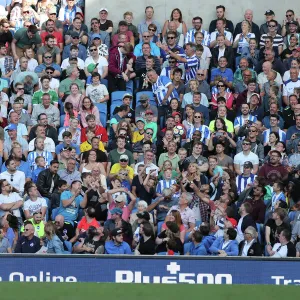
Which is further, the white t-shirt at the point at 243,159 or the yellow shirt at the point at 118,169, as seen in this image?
the white t-shirt at the point at 243,159

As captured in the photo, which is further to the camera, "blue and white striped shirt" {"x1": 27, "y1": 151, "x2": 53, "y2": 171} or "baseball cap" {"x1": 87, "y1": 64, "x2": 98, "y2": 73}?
"baseball cap" {"x1": 87, "y1": 64, "x2": 98, "y2": 73}

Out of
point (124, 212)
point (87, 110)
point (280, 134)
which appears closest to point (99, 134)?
point (87, 110)

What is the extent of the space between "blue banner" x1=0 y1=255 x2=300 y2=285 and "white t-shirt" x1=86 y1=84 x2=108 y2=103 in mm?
8745

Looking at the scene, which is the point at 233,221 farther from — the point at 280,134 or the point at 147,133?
the point at 280,134

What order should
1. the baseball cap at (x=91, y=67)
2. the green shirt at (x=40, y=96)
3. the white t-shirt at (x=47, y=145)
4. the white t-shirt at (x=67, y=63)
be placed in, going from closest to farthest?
the white t-shirt at (x=47, y=145), the green shirt at (x=40, y=96), the baseball cap at (x=91, y=67), the white t-shirt at (x=67, y=63)

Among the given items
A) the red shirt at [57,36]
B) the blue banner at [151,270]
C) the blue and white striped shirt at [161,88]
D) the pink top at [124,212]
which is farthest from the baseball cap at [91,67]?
the blue banner at [151,270]

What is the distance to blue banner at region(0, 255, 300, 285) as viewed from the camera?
17.2 metres

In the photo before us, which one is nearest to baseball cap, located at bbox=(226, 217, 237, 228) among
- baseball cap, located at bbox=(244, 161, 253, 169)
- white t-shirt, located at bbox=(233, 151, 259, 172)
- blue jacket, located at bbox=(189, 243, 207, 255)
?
blue jacket, located at bbox=(189, 243, 207, 255)

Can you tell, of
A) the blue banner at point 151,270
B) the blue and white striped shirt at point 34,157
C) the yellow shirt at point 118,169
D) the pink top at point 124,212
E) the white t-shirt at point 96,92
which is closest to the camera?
the blue banner at point 151,270

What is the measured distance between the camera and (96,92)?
25.8 meters

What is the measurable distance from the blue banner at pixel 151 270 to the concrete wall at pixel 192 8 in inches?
467

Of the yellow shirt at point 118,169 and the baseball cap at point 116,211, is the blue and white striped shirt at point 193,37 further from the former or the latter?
the baseball cap at point 116,211

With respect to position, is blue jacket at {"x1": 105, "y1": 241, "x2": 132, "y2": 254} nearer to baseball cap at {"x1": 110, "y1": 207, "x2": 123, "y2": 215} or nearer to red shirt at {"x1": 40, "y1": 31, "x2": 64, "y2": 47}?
baseball cap at {"x1": 110, "y1": 207, "x2": 123, "y2": 215}

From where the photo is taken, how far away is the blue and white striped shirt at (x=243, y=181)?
22.9m
